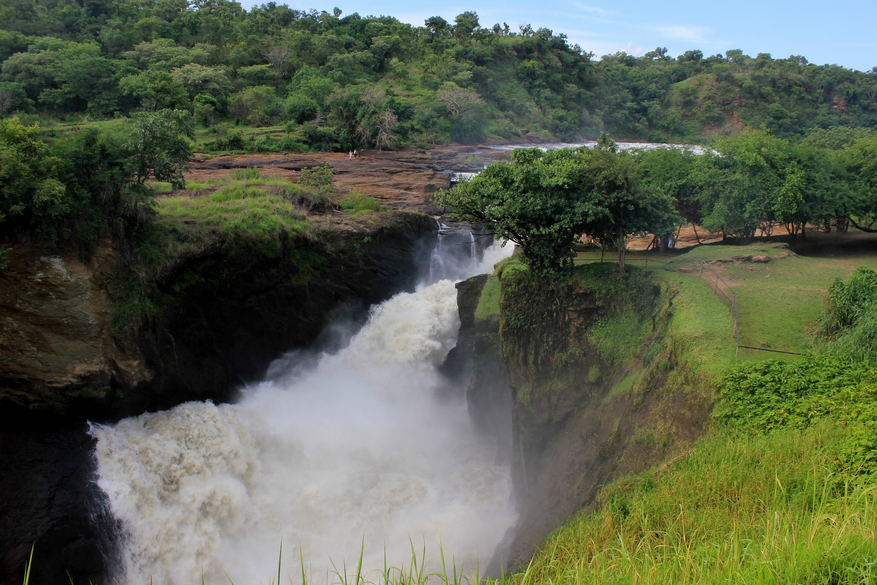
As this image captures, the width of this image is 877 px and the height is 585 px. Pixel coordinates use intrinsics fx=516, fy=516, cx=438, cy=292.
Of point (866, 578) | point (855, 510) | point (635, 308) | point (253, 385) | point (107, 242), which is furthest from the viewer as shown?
point (253, 385)

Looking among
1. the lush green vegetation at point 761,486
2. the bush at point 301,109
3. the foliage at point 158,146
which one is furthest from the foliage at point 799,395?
the bush at point 301,109

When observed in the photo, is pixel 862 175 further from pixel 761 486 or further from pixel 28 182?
pixel 28 182

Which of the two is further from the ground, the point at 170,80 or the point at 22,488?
the point at 170,80

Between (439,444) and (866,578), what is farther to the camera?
(439,444)

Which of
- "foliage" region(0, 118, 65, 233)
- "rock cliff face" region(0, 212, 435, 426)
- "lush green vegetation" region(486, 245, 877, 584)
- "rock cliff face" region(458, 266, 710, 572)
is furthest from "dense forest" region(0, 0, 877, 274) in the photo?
"lush green vegetation" region(486, 245, 877, 584)

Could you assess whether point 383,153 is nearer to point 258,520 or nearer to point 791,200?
point 791,200

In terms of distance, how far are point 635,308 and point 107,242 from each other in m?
14.2

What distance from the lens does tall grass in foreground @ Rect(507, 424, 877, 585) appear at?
367cm

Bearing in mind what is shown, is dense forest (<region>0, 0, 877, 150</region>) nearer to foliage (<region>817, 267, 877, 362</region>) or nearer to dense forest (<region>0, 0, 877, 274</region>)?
dense forest (<region>0, 0, 877, 274</region>)

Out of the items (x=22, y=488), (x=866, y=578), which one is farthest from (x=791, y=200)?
(x=22, y=488)

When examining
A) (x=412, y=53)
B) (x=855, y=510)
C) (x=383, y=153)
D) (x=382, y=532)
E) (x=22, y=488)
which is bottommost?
(x=382, y=532)

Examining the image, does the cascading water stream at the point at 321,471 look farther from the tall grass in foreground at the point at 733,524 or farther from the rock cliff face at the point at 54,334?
the tall grass in foreground at the point at 733,524

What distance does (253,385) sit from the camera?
61.7 ft

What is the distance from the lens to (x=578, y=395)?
14.8 meters
